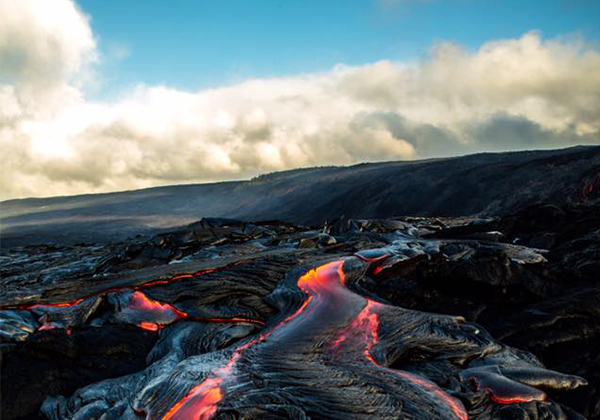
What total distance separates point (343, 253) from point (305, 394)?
407cm

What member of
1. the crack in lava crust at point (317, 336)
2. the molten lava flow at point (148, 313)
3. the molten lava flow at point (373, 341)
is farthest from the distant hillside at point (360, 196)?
the molten lava flow at point (148, 313)

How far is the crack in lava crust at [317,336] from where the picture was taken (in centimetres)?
338

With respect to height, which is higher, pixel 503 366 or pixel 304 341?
pixel 304 341

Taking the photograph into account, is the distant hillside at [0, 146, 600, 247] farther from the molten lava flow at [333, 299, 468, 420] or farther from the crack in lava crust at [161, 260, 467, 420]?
the molten lava flow at [333, 299, 468, 420]

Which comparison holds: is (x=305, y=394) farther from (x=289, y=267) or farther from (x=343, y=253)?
(x=343, y=253)

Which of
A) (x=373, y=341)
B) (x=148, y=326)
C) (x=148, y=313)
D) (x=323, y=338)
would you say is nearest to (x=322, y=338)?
(x=323, y=338)

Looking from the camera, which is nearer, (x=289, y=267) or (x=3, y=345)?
(x=3, y=345)

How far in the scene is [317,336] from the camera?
4.41 metres

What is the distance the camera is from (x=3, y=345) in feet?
15.0

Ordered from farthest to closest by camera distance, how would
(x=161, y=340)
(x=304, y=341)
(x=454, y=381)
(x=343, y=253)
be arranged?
(x=343, y=253)
(x=161, y=340)
(x=304, y=341)
(x=454, y=381)

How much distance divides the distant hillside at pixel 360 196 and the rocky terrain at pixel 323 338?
13.7 meters

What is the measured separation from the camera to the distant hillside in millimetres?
21062

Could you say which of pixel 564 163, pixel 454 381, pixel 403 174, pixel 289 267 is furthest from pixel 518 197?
pixel 454 381

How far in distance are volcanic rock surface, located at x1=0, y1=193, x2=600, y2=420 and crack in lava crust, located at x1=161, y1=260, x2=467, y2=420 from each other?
0.06ft
